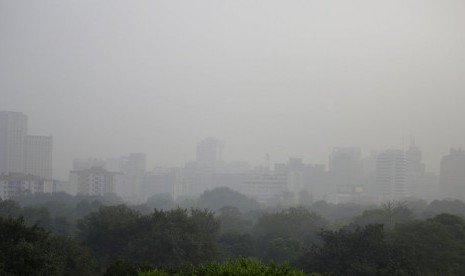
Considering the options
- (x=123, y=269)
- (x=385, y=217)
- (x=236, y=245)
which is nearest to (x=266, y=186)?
(x=385, y=217)

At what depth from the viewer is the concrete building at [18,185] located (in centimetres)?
9438

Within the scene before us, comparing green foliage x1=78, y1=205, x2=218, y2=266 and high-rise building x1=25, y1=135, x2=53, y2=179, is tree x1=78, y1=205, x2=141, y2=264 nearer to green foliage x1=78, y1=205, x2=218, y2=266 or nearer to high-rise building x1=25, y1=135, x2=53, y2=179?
green foliage x1=78, y1=205, x2=218, y2=266

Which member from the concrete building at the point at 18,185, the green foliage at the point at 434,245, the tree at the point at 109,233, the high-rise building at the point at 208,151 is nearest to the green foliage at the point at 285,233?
the green foliage at the point at 434,245

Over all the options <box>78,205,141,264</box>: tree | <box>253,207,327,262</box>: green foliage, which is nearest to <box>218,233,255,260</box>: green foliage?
<box>253,207,327,262</box>: green foliage

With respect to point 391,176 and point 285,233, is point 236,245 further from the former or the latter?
point 391,176

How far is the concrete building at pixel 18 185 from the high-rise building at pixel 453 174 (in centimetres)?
8115

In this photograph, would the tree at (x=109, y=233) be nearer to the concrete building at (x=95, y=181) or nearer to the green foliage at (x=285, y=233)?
the green foliage at (x=285, y=233)

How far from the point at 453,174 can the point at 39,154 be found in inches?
3622

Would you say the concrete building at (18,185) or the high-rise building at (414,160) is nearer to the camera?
the concrete building at (18,185)

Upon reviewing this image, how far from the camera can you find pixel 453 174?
125 metres

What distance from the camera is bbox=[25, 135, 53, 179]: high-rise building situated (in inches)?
5305

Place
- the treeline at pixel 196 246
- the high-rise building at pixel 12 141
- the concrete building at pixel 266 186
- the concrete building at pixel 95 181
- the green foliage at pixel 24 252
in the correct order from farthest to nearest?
the concrete building at pixel 266 186 → the high-rise building at pixel 12 141 → the concrete building at pixel 95 181 → the treeline at pixel 196 246 → the green foliage at pixel 24 252

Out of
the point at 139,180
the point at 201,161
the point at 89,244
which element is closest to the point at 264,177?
the point at 139,180

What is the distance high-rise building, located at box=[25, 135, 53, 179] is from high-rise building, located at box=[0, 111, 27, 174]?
1332mm
